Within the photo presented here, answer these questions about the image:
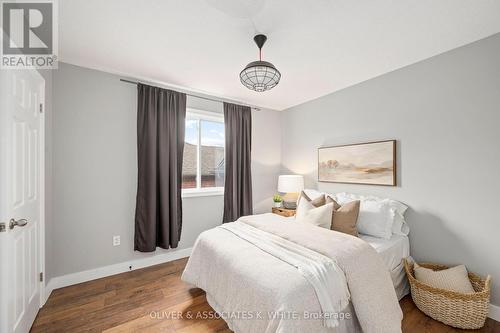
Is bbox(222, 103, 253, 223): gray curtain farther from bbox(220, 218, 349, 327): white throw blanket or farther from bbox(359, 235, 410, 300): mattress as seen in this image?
bbox(359, 235, 410, 300): mattress

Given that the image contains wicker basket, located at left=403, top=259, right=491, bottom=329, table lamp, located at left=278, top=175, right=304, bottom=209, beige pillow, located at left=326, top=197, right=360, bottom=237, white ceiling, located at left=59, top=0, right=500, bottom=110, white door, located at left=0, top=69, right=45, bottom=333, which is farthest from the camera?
table lamp, located at left=278, top=175, right=304, bottom=209

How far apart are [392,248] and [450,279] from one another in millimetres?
487

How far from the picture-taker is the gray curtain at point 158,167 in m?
2.87

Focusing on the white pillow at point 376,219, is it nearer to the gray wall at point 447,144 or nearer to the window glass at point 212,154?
the gray wall at point 447,144

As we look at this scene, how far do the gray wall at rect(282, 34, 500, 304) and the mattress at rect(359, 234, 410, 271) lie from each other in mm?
224

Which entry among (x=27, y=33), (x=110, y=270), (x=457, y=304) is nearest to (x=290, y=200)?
(x=457, y=304)

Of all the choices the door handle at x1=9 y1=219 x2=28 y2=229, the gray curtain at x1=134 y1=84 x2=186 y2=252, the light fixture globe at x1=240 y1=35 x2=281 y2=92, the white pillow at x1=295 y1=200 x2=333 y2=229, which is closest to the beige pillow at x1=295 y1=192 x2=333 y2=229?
the white pillow at x1=295 y1=200 x2=333 y2=229

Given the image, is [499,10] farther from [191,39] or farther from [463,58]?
[191,39]

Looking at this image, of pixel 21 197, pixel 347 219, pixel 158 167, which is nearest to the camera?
Answer: pixel 21 197

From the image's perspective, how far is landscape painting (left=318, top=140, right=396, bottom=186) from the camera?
2.71m

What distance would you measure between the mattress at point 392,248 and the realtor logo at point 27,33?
328 centimetres

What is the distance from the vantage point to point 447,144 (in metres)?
2.27

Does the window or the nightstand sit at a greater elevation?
the window

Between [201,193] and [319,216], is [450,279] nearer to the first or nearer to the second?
[319,216]
